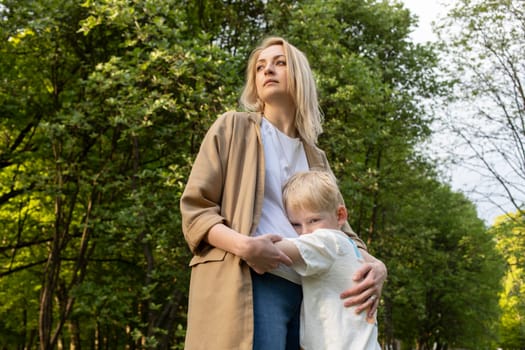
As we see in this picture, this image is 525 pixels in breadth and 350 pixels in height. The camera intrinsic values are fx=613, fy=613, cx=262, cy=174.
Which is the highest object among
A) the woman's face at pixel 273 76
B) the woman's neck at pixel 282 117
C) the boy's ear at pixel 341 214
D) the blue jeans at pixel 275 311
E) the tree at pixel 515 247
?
the tree at pixel 515 247

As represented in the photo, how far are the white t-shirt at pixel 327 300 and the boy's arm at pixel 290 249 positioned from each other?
0.02m

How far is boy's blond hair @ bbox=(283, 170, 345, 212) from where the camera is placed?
2430mm

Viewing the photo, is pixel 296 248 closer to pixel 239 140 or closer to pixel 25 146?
pixel 239 140

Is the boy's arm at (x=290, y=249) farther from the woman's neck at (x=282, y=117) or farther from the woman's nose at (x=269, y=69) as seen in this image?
the woman's nose at (x=269, y=69)

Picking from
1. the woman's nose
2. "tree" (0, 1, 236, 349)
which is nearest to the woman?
the woman's nose

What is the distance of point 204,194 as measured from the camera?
93.7 inches

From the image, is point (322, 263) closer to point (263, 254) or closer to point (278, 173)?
point (263, 254)

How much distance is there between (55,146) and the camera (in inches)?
449

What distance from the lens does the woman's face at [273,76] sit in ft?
9.04

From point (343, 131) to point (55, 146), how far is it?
214 inches

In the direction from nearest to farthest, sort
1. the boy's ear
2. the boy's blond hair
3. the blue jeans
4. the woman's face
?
1. the blue jeans
2. the boy's blond hair
3. the boy's ear
4. the woman's face

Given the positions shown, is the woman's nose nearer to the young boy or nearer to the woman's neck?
the woman's neck

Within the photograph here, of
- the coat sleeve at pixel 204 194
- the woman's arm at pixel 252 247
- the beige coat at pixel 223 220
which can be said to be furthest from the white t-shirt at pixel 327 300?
the coat sleeve at pixel 204 194

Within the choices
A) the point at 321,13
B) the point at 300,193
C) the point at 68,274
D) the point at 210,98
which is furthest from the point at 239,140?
the point at 68,274
